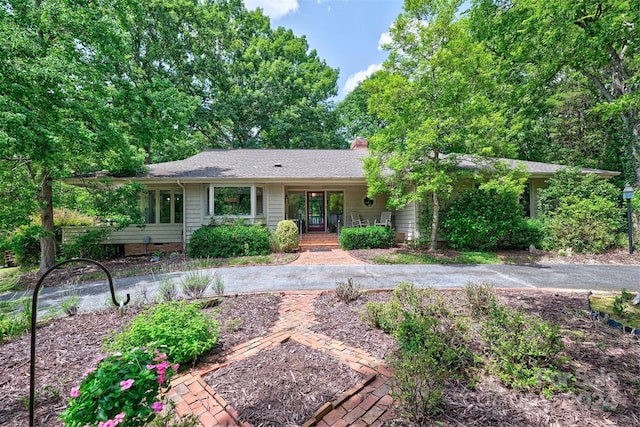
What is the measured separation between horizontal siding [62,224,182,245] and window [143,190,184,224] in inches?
11.5

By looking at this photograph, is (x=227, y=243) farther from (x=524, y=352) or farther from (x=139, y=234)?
(x=524, y=352)

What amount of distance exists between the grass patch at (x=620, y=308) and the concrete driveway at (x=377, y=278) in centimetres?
104

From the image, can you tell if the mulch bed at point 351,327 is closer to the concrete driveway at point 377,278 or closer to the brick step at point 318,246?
the concrete driveway at point 377,278

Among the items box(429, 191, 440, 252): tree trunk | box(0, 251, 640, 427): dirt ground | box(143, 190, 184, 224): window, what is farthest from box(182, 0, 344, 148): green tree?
box(0, 251, 640, 427): dirt ground

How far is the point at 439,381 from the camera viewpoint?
2.18 m

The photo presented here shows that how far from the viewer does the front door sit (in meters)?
13.3

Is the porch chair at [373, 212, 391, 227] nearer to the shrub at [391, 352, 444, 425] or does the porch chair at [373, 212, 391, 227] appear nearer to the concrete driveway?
the concrete driveway

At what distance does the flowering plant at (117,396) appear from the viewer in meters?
1.48

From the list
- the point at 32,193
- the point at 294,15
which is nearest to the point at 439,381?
the point at 32,193

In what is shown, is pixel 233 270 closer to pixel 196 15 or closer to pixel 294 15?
pixel 294 15

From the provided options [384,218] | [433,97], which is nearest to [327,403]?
[433,97]

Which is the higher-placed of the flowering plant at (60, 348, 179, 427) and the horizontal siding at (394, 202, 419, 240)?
the horizontal siding at (394, 202, 419, 240)

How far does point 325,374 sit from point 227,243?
744 centimetres

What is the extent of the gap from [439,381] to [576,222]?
32.8ft
